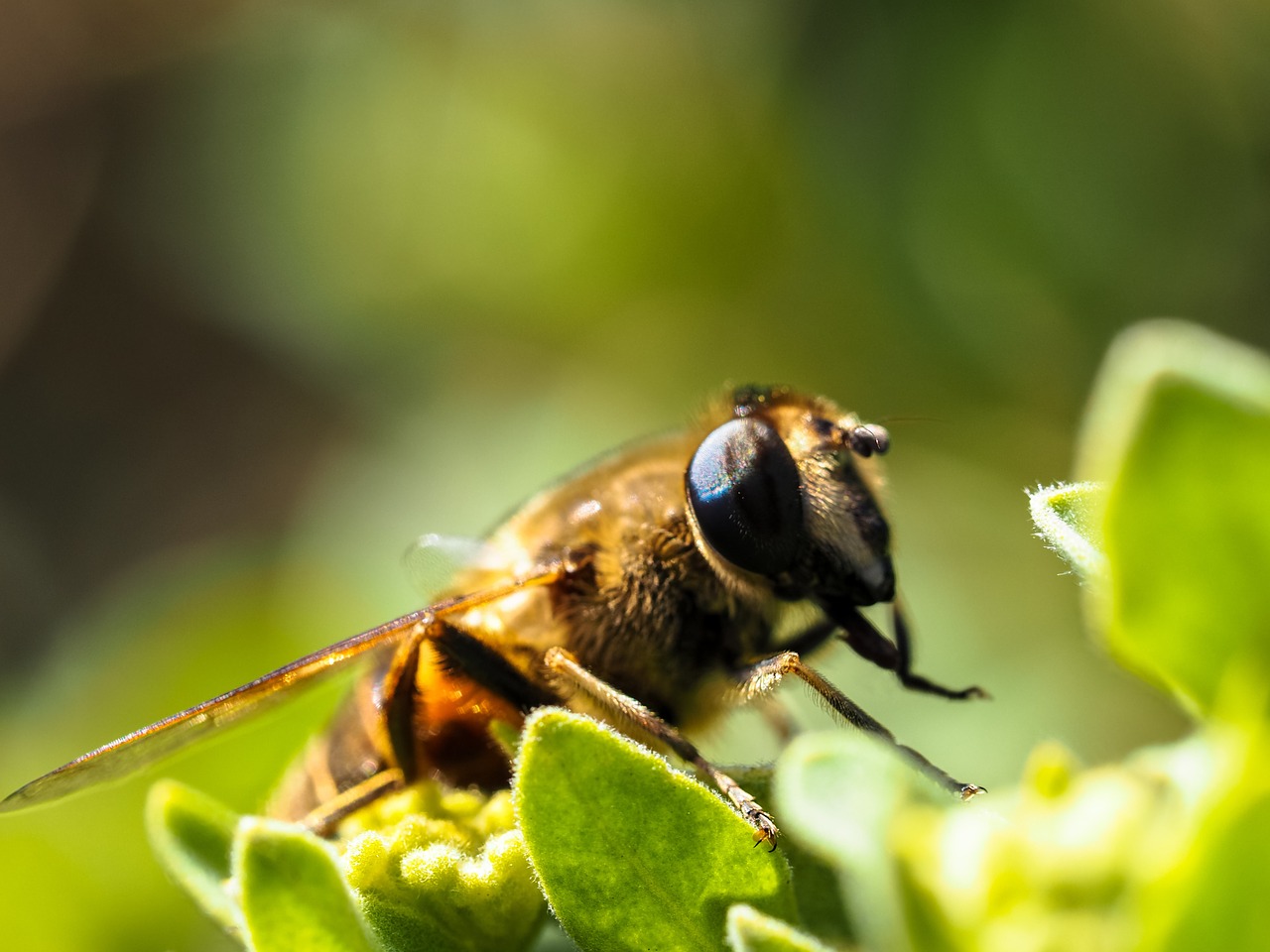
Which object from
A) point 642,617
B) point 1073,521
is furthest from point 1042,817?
point 642,617

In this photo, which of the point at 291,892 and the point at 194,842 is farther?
the point at 194,842

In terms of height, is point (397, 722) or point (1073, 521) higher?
point (1073, 521)

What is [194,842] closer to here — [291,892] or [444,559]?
[291,892]

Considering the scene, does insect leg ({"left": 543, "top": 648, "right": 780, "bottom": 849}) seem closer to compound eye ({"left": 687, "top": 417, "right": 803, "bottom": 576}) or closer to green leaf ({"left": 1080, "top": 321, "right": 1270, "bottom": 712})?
compound eye ({"left": 687, "top": 417, "right": 803, "bottom": 576})

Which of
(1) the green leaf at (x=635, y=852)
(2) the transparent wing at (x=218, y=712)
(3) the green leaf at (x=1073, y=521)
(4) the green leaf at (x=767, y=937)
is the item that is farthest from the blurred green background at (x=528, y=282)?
(4) the green leaf at (x=767, y=937)

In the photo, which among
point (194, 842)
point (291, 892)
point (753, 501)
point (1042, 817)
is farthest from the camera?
point (753, 501)

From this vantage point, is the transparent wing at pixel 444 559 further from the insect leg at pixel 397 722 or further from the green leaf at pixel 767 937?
the green leaf at pixel 767 937

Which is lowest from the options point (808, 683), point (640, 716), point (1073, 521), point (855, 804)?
point (640, 716)
